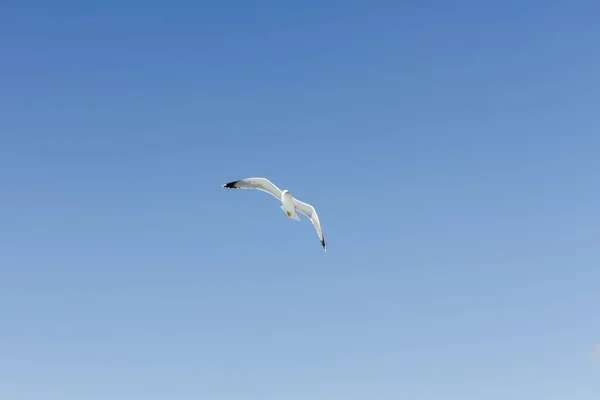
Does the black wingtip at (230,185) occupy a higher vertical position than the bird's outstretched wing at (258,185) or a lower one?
lower

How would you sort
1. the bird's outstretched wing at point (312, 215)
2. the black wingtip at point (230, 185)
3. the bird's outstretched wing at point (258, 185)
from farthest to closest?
A: the bird's outstretched wing at point (312, 215), the bird's outstretched wing at point (258, 185), the black wingtip at point (230, 185)

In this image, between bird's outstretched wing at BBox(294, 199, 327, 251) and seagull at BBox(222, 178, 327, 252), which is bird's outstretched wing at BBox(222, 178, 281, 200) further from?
bird's outstretched wing at BBox(294, 199, 327, 251)

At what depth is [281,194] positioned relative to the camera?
91812 mm

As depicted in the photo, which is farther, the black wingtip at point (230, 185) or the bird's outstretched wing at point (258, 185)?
the bird's outstretched wing at point (258, 185)

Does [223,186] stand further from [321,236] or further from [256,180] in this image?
[321,236]

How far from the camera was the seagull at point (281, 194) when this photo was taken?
89.3m

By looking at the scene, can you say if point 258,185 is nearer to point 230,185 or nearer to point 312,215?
point 230,185

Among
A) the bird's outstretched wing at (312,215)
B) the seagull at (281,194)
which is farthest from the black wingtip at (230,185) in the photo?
the bird's outstretched wing at (312,215)

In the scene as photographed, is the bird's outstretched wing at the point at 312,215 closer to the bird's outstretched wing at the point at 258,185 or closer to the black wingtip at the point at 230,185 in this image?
the bird's outstretched wing at the point at 258,185

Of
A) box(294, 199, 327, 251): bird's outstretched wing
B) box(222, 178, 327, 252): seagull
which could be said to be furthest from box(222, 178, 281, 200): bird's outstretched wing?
box(294, 199, 327, 251): bird's outstretched wing

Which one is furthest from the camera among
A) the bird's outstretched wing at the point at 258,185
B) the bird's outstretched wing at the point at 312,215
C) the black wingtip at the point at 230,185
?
the bird's outstretched wing at the point at 312,215

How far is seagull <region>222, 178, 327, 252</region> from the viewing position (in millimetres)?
89256

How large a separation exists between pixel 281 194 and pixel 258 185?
3713 millimetres

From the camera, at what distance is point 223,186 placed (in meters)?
87.4
